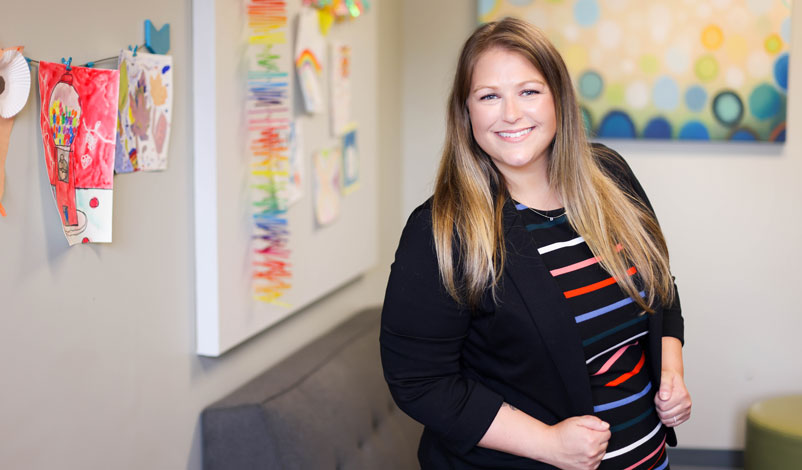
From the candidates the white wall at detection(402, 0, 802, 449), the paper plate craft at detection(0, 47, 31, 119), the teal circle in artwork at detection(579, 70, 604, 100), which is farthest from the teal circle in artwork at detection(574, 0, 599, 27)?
the paper plate craft at detection(0, 47, 31, 119)

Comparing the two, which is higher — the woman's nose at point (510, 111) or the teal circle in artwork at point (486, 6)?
the teal circle in artwork at point (486, 6)

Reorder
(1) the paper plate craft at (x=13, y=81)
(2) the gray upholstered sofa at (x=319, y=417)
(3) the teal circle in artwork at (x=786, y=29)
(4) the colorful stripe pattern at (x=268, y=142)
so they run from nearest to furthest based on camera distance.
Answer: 1. (1) the paper plate craft at (x=13, y=81)
2. (2) the gray upholstered sofa at (x=319, y=417)
3. (4) the colorful stripe pattern at (x=268, y=142)
4. (3) the teal circle in artwork at (x=786, y=29)

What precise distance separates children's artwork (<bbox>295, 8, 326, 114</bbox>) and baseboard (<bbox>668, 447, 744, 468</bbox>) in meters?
2.19

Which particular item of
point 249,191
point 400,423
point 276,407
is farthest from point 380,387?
point 249,191

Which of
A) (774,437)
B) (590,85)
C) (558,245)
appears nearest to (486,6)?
(590,85)

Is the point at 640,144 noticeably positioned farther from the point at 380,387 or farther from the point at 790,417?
the point at 380,387

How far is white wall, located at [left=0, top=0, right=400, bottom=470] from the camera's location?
1.17 m

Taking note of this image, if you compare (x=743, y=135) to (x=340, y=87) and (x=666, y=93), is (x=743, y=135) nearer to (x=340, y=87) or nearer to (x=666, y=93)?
(x=666, y=93)

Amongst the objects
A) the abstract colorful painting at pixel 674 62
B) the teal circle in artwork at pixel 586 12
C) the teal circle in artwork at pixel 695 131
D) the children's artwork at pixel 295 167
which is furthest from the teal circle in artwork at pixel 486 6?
the children's artwork at pixel 295 167

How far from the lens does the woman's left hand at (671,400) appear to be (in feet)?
4.63

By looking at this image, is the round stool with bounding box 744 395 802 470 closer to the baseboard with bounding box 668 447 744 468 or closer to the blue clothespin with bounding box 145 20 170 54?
the baseboard with bounding box 668 447 744 468

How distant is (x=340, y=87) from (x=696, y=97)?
150 centimetres

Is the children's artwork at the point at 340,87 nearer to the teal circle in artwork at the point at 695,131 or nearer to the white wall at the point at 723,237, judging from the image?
the white wall at the point at 723,237

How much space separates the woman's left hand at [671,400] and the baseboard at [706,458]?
6.88 ft
